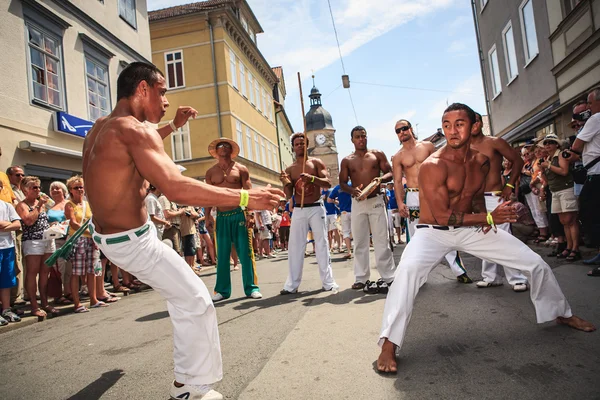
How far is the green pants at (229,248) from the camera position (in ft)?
20.1

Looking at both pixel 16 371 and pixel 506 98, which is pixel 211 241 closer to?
pixel 16 371

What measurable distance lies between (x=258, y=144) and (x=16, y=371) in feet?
90.5

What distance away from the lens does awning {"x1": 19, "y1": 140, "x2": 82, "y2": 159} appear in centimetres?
1025

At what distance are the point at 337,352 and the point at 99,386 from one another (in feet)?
5.49

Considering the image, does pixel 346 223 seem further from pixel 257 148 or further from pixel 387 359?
pixel 257 148

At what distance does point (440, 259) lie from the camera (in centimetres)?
337

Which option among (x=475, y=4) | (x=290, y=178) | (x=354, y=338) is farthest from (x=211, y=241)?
(x=475, y=4)

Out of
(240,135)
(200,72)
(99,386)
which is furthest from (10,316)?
(240,135)

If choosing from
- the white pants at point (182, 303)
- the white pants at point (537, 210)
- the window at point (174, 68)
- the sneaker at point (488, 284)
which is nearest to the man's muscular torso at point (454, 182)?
the sneaker at point (488, 284)

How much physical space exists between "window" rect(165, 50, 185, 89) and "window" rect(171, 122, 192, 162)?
2623mm

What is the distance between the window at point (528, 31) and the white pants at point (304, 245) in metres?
10.6

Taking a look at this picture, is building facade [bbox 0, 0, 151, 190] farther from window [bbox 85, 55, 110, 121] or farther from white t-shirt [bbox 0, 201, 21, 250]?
white t-shirt [bbox 0, 201, 21, 250]

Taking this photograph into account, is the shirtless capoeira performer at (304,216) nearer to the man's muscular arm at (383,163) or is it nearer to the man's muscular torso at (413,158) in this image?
the man's muscular arm at (383,163)

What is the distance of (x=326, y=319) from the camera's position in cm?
430
